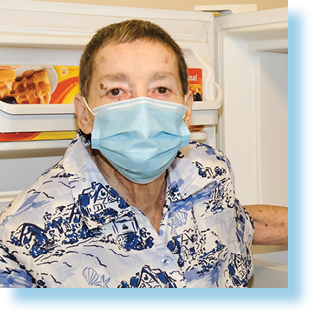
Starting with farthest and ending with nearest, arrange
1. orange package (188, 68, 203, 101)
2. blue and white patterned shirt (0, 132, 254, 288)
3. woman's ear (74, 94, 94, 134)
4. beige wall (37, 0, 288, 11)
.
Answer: beige wall (37, 0, 288, 11) < orange package (188, 68, 203, 101) < woman's ear (74, 94, 94, 134) < blue and white patterned shirt (0, 132, 254, 288)

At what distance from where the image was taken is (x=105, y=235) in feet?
2.85

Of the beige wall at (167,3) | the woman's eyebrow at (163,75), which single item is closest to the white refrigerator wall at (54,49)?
the woman's eyebrow at (163,75)

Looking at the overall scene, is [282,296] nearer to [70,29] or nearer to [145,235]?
[145,235]

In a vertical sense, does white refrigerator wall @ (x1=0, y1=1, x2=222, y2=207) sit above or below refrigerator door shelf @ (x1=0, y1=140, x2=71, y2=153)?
above

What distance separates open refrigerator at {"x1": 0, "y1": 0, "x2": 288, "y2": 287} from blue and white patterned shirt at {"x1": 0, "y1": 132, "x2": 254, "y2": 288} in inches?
7.8

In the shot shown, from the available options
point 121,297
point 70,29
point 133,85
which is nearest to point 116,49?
point 133,85

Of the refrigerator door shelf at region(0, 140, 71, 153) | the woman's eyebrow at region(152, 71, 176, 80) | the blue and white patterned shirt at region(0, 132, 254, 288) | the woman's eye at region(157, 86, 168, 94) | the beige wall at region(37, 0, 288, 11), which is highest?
the beige wall at region(37, 0, 288, 11)

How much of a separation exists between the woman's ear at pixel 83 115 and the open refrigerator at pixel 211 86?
71mm

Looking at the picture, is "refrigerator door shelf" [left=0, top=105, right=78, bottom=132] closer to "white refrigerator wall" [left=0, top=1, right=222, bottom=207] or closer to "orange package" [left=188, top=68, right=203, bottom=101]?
"white refrigerator wall" [left=0, top=1, right=222, bottom=207]

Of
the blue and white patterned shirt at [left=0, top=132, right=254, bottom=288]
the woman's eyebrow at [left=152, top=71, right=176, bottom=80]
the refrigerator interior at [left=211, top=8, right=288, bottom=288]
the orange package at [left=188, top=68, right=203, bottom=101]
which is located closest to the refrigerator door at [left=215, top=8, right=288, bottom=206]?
the refrigerator interior at [left=211, top=8, right=288, bottom=288]

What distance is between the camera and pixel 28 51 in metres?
1.07

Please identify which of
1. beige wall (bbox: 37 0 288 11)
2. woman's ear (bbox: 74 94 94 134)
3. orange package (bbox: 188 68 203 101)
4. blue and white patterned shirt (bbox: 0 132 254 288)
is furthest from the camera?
beige wall (bbox: 37 0 288 11)

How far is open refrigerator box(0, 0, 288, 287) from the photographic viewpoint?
3.38 ft

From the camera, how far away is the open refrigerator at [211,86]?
1.03m
